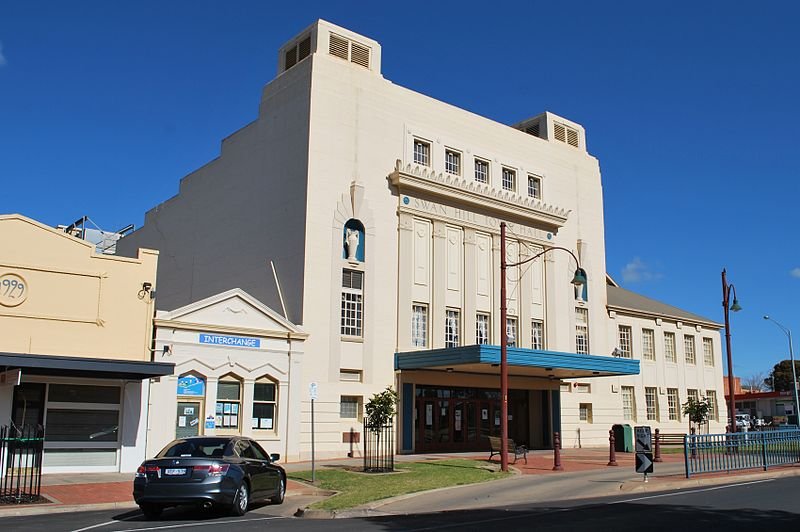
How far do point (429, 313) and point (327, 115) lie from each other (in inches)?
373

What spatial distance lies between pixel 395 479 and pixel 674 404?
30.0 metres

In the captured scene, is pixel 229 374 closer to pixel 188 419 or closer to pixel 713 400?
pixel 188 419

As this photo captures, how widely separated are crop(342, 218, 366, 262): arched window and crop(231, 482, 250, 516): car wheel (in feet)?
58.0

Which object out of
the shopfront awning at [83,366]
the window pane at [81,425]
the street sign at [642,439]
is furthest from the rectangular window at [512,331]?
the window pane at [81,425]

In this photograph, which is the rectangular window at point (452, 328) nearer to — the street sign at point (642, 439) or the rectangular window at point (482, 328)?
the rectangular window at point (482, 328)

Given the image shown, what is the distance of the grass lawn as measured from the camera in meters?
18.1

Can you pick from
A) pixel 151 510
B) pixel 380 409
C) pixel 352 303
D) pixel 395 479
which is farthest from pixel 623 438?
pixel 151 510

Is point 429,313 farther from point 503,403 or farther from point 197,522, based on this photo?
point 197,522

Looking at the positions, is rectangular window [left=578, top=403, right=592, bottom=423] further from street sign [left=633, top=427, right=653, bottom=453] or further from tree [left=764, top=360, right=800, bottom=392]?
tree [left=764, top=360, right=800, bottom=392]

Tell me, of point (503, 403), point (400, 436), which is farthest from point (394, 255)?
point (503, 403)

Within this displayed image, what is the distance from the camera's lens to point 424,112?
36.6 meters

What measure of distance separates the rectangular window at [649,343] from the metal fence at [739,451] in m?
20.4

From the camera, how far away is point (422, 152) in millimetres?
36469

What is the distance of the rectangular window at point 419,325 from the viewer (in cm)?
3459
